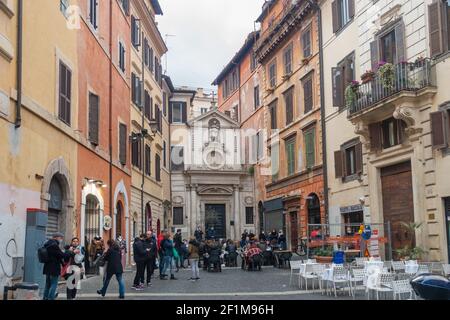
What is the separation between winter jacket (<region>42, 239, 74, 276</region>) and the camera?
498 inches

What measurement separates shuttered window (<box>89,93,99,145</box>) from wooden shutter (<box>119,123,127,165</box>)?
13.7 ft

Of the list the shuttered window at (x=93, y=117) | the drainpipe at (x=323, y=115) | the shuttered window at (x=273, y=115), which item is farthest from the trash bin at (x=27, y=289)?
the shuttered window at (x=273, y=115)

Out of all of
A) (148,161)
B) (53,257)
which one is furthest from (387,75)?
(148,161)

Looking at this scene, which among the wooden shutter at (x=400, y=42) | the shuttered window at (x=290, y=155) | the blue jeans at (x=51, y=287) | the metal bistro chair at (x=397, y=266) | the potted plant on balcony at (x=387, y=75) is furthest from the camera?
the shuttered window at (x=290, y=155)

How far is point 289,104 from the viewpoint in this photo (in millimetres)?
33438

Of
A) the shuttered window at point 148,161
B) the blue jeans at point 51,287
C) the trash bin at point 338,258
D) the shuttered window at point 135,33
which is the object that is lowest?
the blue jeans at point 51,287

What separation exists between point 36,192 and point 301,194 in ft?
59.8

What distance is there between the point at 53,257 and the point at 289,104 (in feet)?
73.9

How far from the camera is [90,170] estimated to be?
2078 cm

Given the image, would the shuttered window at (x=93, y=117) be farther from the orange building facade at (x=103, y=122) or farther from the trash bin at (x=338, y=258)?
the trash bin at (x=338, y=258)

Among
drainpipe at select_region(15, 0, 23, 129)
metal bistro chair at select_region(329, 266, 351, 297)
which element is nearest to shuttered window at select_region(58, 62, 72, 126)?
drainpipe at select_region(15, 0, 23, 129)

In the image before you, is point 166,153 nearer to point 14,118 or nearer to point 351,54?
point 351,54

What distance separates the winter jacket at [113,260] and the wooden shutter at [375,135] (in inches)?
456

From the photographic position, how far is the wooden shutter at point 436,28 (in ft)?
59.0
